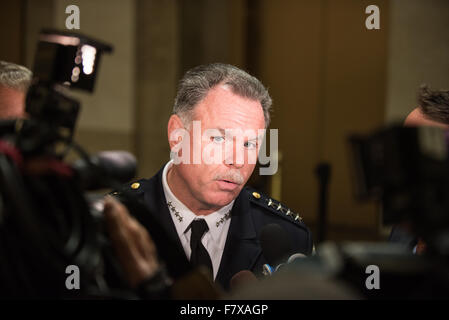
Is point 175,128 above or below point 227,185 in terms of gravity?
above

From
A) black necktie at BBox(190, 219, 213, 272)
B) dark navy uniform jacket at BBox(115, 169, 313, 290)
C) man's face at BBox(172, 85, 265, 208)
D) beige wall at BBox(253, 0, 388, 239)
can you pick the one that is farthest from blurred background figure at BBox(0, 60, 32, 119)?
beige wall at BBox(253, 0, 388, 239)

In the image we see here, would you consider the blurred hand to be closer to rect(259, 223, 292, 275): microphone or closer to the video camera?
the video camera

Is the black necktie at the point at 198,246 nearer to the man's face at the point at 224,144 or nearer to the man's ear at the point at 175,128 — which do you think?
the man's face at the point at 224,144

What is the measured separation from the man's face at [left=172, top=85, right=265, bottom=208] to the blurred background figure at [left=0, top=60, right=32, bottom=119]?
1.81 ft

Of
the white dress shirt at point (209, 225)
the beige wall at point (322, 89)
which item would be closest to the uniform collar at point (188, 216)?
the white dress shirt at point (209, 225)

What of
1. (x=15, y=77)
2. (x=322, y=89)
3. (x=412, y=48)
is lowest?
(x=15, y=77)

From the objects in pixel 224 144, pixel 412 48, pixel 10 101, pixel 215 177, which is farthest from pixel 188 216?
pixel 412 48

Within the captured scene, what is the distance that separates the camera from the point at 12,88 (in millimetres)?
1554

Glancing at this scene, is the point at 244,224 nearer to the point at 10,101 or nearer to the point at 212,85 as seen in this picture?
the point at 212,85

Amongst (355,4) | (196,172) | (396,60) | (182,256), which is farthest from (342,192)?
(182,256)

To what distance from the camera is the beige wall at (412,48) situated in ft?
14.8

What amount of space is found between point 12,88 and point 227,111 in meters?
0.69
